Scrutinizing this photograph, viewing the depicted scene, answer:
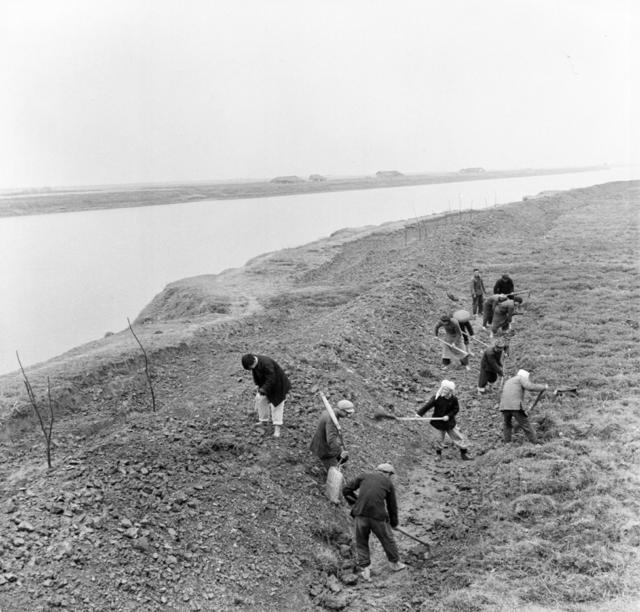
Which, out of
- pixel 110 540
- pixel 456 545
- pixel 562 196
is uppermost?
pixel 562 196

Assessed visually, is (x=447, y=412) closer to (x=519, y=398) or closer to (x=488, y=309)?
(x=519, y=398)

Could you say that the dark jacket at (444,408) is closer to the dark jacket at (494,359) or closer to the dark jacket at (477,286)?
the dark jacket at (494,359)

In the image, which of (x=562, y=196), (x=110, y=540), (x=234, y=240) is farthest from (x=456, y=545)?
(x=562, y=196)

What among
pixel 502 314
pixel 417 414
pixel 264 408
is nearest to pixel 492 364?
pixel 417 414

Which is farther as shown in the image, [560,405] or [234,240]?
[234,240]

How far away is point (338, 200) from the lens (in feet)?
278

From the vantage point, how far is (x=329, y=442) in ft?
29.8

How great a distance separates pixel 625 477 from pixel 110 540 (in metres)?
7.91

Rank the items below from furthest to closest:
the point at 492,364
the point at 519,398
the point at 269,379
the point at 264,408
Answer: the point at 492,364, the point at 519,398, the point at 264,408, the point at 269,379

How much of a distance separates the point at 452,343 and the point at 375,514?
820 centimetres

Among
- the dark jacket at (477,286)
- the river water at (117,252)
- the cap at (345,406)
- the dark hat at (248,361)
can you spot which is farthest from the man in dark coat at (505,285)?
the river water at (117,252)

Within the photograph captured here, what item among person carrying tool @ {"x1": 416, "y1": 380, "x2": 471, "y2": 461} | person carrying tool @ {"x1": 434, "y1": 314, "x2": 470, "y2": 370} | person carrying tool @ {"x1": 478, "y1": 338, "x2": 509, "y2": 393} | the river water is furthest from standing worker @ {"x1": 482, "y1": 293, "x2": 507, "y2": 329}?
the river water

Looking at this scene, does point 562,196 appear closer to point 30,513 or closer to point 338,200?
point 338,200

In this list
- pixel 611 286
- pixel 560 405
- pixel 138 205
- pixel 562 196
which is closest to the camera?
pixel 560 405
